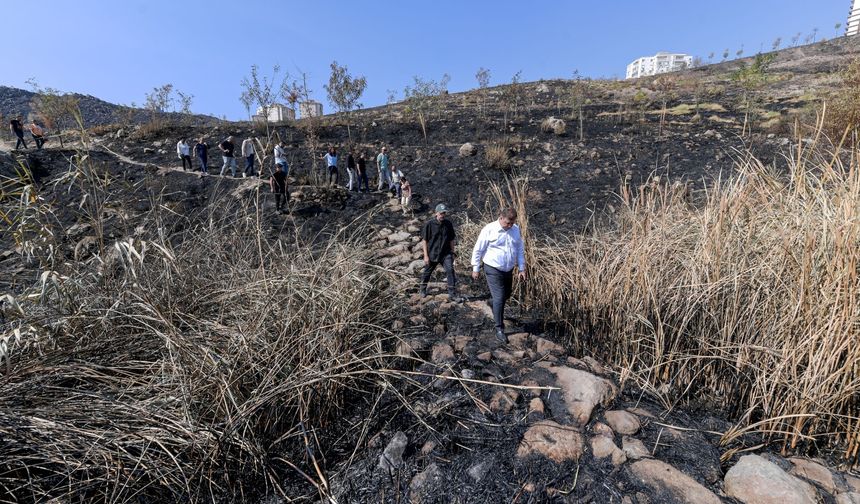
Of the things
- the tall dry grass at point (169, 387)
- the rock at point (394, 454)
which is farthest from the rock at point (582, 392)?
the tall dry grass at point (169, 387)

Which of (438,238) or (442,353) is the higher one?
(438,238)

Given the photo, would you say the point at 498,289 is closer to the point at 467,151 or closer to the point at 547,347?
the point at 547,347

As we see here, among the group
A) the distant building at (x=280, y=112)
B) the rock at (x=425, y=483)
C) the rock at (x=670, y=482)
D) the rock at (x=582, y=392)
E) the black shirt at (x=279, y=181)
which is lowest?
the rock at (x=425, y=483)

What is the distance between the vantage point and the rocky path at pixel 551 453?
1.67 m

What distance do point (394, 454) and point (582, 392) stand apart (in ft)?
4.00

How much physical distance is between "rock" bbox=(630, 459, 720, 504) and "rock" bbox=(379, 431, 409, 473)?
1.15 meters

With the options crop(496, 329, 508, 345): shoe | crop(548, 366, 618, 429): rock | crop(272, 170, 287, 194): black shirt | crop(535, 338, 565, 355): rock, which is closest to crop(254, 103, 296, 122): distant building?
crop(272, 170, 287, 194): black shirt

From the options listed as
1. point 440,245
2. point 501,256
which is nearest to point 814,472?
point 501,256

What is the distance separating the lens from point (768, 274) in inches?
89.0

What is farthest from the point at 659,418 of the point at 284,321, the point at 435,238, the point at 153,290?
the point at 153,290

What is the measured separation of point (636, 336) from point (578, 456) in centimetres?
123

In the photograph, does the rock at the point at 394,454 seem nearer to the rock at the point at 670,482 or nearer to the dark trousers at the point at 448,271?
the rock at the point at 670,482

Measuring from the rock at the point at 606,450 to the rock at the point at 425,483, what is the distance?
2.71 ft

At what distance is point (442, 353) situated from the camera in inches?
109
